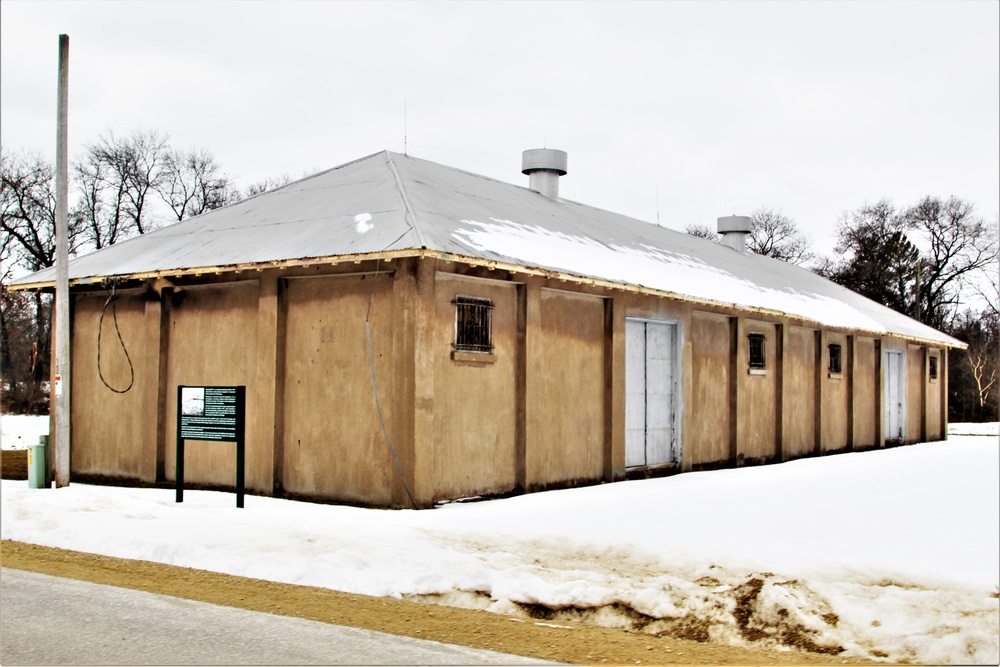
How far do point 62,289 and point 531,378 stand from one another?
7100mm

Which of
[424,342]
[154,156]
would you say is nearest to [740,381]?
[424,342]

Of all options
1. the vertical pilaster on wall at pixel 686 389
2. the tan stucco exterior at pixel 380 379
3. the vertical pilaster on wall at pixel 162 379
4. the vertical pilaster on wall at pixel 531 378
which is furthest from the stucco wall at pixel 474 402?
the vertical pilaster on wall at pixel 162 379

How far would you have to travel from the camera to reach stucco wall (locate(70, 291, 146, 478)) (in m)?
15.7

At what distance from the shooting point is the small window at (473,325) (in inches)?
520

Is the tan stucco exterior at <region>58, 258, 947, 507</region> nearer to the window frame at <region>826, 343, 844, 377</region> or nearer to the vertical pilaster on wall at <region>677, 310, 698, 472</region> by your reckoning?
the vertical pilaster on wall at <region>677, 310, 698, 472</region>

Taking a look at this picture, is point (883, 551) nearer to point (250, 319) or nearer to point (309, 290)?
point (309, 290)

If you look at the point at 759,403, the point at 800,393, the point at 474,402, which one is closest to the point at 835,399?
the point at 800,393

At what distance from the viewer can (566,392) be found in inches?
596

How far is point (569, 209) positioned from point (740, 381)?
498cm

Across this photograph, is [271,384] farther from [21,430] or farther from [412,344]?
[21,430]

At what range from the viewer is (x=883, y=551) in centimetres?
972

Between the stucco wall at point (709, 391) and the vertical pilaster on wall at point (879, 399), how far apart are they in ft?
30.5

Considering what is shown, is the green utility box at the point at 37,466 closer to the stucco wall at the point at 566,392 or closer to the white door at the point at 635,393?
the stucco wall at the point at 566,392

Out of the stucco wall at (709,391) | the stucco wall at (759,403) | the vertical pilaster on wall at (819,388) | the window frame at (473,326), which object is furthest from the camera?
the vertical pilaster on wall at (819,388)
